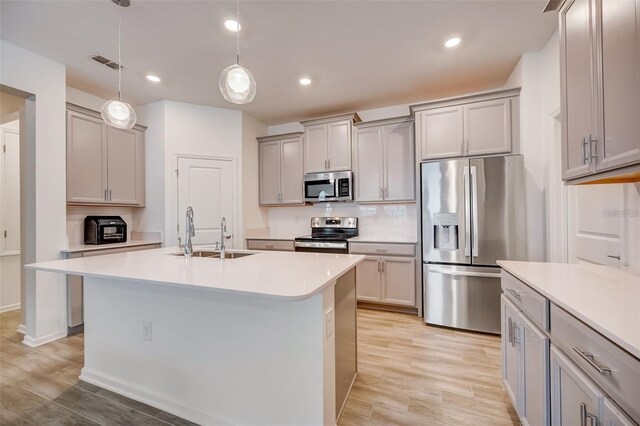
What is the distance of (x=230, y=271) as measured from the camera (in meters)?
1.60

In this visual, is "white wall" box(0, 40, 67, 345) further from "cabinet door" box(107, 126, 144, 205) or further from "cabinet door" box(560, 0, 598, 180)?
"cabinet door" box(560, 0, 598, 180)

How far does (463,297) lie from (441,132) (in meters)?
1.82

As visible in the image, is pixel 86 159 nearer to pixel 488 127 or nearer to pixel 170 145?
pixel 170 145

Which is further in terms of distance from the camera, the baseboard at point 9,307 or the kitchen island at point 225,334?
the baseboard at point 9,307

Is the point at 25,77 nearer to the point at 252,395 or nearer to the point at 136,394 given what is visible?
the point at 136,394

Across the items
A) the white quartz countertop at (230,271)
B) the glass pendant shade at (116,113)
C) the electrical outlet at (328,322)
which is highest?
the glass pendant shade at (116,113)

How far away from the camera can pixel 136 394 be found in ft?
6.06

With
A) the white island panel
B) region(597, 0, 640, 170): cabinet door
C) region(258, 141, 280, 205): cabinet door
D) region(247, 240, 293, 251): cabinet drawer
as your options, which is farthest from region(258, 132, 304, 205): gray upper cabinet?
region(597, 0, 640, 170): cabinet door

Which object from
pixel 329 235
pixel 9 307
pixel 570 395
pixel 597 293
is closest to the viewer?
pixel 570 395

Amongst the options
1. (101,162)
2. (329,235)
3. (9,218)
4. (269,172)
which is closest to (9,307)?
(9,218)

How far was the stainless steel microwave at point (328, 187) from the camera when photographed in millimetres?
3842

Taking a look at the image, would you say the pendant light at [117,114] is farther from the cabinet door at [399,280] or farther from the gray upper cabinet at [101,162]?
the cabinet door at [399,280]

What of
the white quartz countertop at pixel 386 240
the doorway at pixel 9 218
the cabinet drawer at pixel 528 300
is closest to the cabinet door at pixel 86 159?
the doorway at pixel 9 218

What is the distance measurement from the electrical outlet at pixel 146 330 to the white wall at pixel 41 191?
177cm
